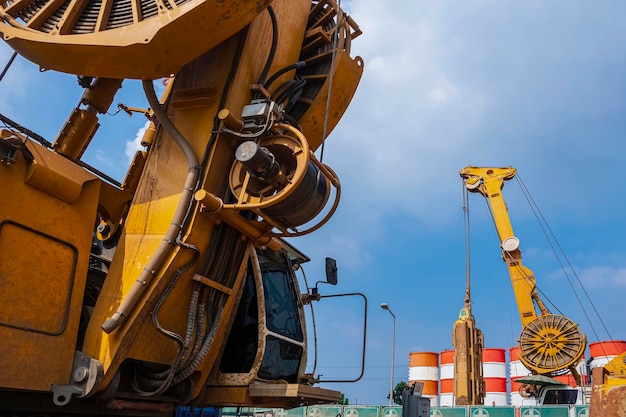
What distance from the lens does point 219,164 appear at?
407cm

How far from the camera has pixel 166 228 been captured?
3838 mm

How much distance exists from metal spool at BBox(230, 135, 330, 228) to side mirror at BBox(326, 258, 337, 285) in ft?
3.54

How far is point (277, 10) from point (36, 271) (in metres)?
2.97

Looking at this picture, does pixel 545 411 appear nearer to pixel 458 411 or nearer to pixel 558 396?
pixel 458 411

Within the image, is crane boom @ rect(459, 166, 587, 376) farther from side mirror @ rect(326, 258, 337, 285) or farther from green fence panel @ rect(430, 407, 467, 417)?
side mirror @ rect(326, 258, 337, 285)

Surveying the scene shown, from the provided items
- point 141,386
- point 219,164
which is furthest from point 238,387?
point 219,164

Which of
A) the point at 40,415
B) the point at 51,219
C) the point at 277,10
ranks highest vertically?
the point at 277,10

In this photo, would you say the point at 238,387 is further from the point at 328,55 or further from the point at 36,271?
the point at 328,55

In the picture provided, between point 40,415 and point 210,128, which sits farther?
point 210,128

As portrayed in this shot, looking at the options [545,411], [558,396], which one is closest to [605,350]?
[558,396]

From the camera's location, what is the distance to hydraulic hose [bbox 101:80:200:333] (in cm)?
352

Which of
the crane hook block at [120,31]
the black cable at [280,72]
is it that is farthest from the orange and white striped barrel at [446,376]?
the crane hook block at [120,31]

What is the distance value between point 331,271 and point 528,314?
1942 cm

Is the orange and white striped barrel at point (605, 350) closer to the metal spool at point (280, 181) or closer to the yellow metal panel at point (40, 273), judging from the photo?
the metal spool at point (280, 181)
